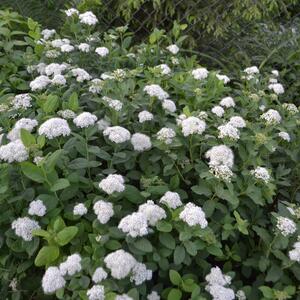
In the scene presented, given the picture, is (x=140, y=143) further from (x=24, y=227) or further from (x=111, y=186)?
(x=24, y=227)

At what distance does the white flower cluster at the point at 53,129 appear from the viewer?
169cm

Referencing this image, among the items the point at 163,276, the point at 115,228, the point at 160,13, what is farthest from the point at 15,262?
the point at 160,13

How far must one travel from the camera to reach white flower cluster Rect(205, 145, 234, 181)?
66.1 inches

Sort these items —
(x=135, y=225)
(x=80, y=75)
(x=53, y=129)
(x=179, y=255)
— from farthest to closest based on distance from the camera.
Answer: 1. (x=80, y=75)
2. (x=53, y=129)
3. (x=179, y=255)
4. (x=135, y=225)

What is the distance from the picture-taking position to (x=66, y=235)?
5.05 ft

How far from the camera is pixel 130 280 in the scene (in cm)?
150

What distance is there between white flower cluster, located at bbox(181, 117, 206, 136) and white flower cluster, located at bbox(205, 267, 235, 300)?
56 centimetres

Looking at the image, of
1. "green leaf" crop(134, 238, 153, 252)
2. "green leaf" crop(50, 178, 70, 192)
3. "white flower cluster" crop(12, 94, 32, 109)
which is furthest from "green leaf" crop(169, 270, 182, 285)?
"white flower cluster" crop(12, 94, 32, 109)

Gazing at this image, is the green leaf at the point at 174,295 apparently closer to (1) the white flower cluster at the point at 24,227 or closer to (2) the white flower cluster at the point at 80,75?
(1) the white flower cluster at the point at 24,227

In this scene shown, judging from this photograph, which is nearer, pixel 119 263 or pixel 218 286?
pixel 119 263

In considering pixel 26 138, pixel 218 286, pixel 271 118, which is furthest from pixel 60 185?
pixel 271 118

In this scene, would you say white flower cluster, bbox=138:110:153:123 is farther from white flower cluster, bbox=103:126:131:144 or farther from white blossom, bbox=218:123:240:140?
white blossom, bbox=218:123:240:140

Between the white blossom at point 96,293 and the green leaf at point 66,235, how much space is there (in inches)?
9.1

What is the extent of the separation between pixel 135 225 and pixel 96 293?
250mm
